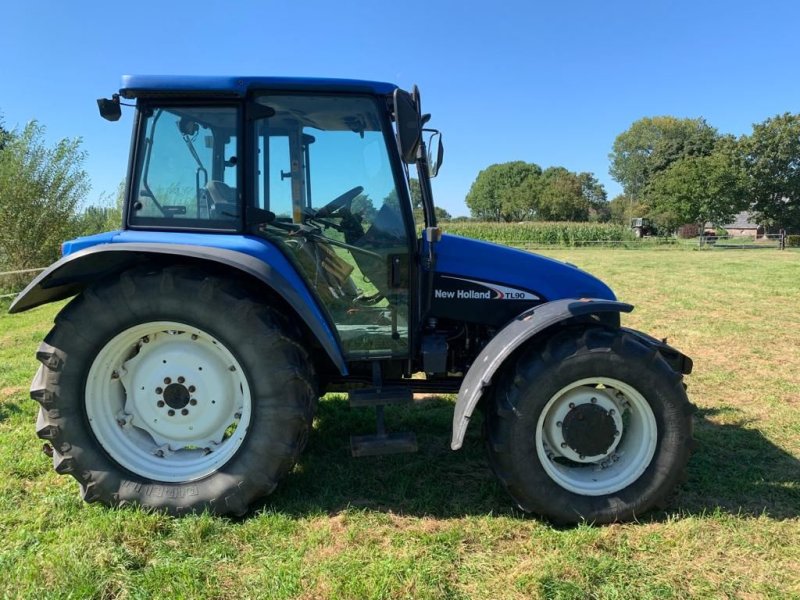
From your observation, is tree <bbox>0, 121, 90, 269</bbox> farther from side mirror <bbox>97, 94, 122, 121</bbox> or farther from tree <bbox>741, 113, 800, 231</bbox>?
tree <bbox>741, 113, 800, 231</bbox>

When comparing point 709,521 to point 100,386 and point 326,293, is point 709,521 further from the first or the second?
point 100,386

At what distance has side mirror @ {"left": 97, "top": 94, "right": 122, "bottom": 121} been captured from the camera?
271 cm

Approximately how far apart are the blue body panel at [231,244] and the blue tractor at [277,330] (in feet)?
0.04

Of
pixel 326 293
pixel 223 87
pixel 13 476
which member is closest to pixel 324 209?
pixel 326 293

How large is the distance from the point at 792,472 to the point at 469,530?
2.27m

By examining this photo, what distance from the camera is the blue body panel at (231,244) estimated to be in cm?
271

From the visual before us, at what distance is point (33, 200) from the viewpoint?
517 inches

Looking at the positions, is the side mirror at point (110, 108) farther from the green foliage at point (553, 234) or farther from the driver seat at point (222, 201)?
the green foliage at point (553, 234)

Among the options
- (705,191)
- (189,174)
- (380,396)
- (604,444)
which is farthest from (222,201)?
(705,191)

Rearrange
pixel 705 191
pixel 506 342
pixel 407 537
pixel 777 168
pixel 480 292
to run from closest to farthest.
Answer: pixel 407 537 → pixel 506 342 → pixel 480 292 → pixel 705 191 → pixel 777 168

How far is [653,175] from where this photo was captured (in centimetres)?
5491

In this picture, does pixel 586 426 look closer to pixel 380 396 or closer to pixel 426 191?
pixel 380 396

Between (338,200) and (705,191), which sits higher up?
(705,191)

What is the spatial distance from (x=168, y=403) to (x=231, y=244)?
952 mm
